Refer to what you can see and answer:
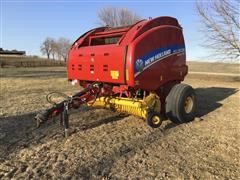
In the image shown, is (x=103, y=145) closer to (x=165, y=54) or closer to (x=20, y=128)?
(x=20, y=128)

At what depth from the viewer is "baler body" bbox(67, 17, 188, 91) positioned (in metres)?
6.10

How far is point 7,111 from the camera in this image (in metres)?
7.95

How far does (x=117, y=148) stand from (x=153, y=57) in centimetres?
211

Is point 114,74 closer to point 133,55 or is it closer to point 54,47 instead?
point 133,55

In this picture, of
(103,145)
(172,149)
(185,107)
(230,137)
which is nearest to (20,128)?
(103,145)

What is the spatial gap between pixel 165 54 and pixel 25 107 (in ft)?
12.9

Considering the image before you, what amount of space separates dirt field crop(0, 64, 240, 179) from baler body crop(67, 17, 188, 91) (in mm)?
926

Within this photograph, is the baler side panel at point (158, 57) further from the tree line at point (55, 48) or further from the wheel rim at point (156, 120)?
the tree line at point (55, 48)

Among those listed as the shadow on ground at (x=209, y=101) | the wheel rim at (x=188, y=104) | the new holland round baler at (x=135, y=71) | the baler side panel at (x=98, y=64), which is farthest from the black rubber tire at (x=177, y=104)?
the baler side panel at (x=98, y=64)

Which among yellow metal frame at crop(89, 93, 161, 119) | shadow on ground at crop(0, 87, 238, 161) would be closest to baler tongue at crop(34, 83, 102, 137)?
shadow on ground at crop(0, 87, 238, 161)

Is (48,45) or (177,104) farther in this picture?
(48,45)

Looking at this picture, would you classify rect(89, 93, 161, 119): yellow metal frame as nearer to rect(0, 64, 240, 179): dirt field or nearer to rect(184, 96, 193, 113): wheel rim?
rect(0, 64, 240, 179): dirt field

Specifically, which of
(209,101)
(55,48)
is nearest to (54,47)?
(55,48)

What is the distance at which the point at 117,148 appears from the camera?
519 centimetres
